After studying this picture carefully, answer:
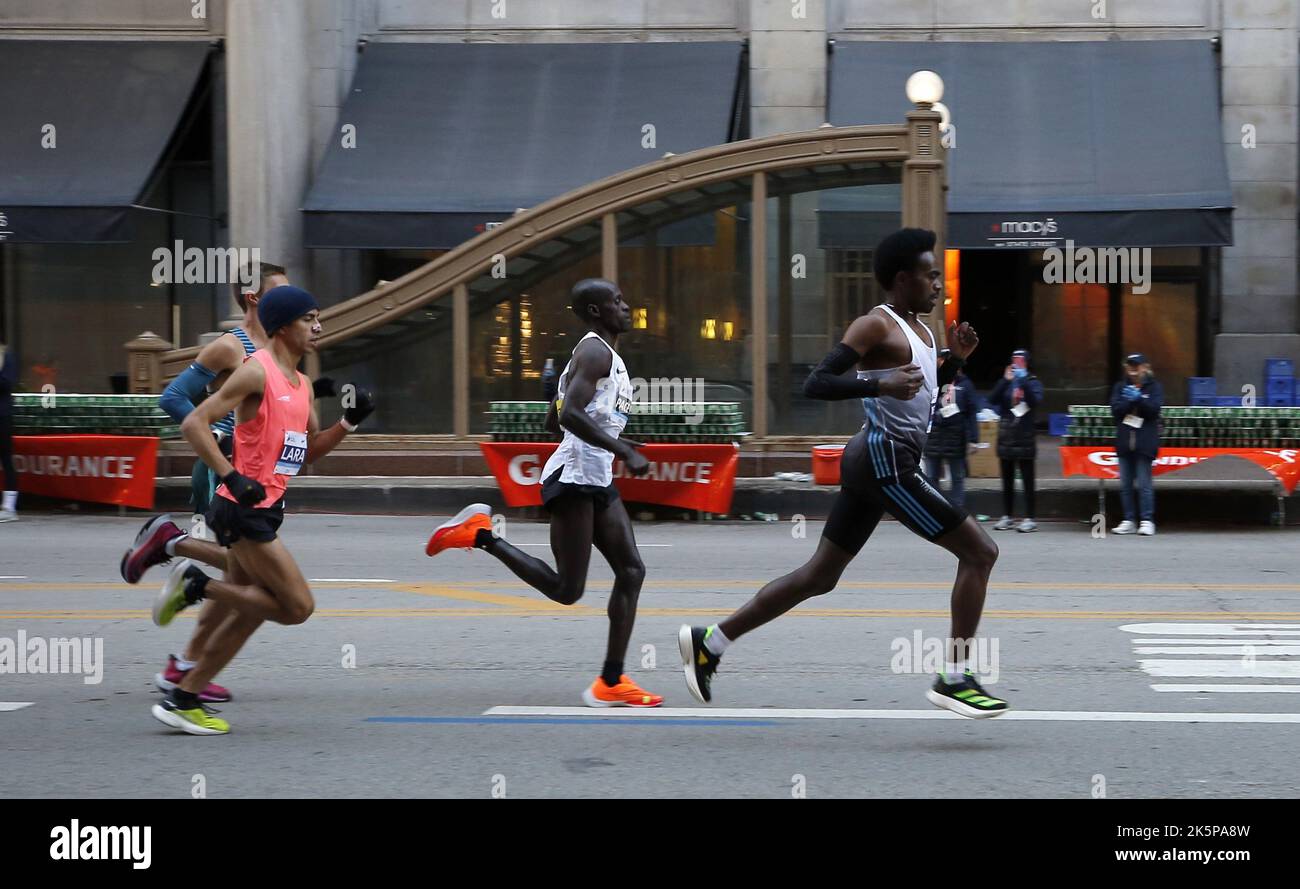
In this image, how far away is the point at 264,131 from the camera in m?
19.9

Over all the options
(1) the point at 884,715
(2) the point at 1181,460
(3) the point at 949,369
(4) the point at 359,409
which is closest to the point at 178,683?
(4) the point at 359,409

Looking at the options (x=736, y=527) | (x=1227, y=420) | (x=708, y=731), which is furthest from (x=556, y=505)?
(x=1227, y=420)

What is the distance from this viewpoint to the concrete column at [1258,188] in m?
20.2

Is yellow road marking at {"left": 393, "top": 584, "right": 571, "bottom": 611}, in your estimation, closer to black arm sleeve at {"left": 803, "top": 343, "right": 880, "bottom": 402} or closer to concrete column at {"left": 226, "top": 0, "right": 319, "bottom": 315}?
black arm sleeve at {"left": 803, "top": 343, "right": 880, "bottom": 402}

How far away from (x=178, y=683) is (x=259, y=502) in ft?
3.44

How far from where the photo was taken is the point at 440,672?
723cm

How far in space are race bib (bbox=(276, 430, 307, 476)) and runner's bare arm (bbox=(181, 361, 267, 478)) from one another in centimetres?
22

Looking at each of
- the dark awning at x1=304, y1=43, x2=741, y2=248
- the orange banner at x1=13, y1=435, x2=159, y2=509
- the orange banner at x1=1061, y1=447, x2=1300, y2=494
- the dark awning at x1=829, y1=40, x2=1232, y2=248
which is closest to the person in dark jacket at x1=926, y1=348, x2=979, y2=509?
the orange banner at x1=1061, y1=447, x2=1300, y2=494

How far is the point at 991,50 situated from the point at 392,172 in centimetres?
823

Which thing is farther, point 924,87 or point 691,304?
point 691,304

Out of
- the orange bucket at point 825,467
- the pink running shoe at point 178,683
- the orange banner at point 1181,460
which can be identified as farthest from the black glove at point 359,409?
the orange banner at point 1181,460

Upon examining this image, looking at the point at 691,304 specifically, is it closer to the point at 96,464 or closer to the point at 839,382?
the point at 96,464

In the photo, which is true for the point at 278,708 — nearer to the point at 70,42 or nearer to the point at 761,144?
the point at 761,144

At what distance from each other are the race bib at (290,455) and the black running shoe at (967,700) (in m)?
2.62
